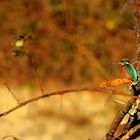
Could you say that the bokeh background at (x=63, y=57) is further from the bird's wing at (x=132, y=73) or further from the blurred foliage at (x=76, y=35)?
the bird's wing at (x=132, y=73)

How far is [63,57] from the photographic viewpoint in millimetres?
8969

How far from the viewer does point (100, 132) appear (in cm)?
721

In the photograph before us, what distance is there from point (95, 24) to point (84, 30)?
0.16 metres

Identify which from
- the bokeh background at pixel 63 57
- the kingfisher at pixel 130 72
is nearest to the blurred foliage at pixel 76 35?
the bokeh background at pixel 63 57

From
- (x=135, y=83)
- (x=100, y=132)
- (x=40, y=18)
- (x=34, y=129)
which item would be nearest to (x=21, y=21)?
(x=40, y=18)

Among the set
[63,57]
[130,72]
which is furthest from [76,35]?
[130,72]

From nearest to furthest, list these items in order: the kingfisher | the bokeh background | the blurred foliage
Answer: the kingfisher
the bokeh background
the blurred foliage

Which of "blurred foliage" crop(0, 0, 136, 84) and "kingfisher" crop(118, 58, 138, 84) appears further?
"blurred foliage" crop(0, 0, 136, 84)

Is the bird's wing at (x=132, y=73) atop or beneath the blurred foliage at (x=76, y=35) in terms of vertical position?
beneath

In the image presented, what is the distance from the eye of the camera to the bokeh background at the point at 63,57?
7.98 metres

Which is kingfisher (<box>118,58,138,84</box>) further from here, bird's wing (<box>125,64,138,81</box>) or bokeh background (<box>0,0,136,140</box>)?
bokeh background (<box>0,0,136,140</box>)

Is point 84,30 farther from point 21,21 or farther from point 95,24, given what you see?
point 21,21

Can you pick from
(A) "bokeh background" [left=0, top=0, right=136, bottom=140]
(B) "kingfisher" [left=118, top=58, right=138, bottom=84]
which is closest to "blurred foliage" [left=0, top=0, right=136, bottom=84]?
(A) "bokeh background" [left=0, top=0, right=136, bottom=140]

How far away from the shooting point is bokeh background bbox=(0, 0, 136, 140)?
798 centimetres
